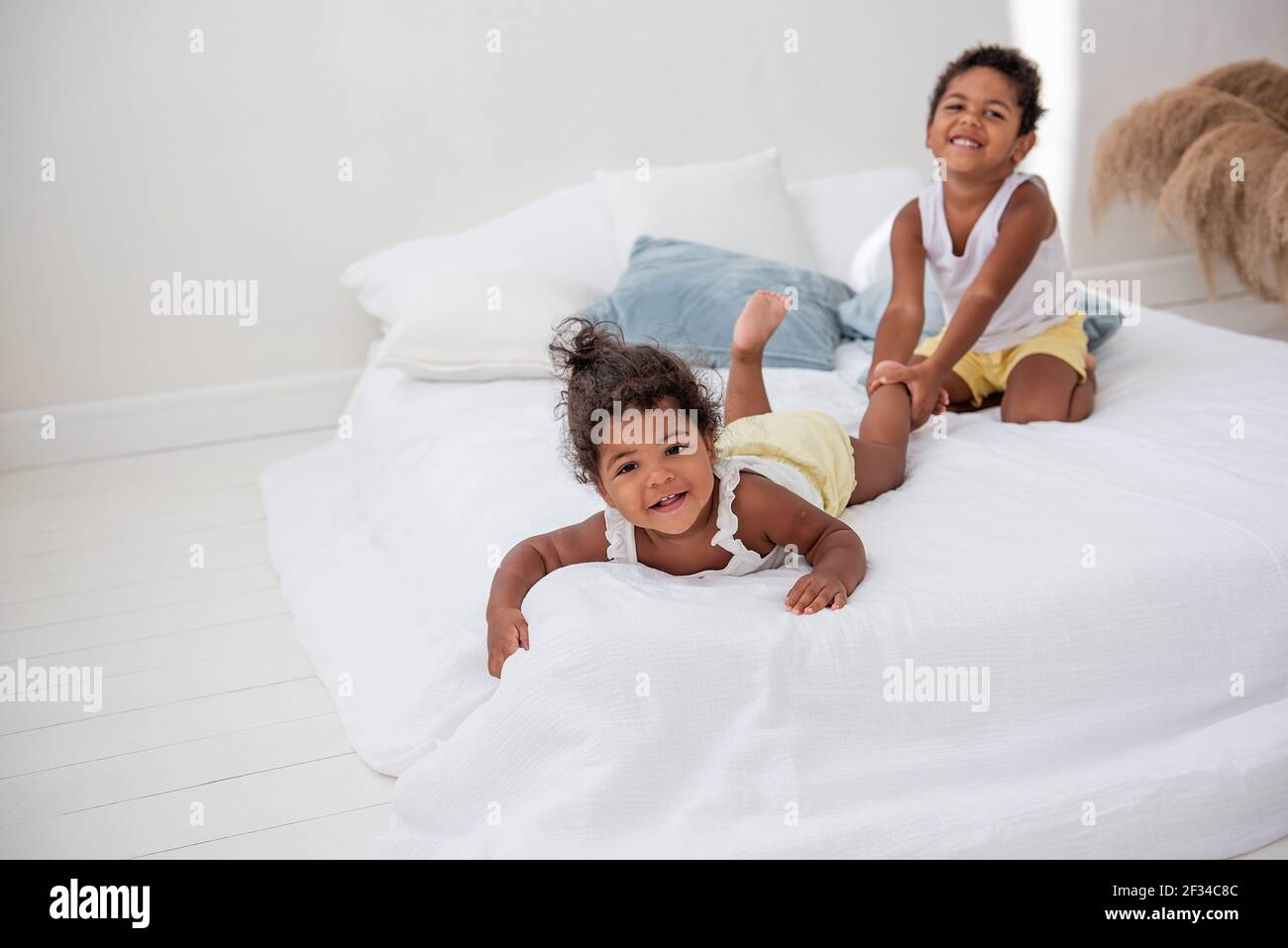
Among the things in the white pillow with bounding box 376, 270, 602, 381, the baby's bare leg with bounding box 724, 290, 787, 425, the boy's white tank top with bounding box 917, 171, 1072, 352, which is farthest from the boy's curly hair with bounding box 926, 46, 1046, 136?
the white pillow with bounding box 376, 270, 602, 381

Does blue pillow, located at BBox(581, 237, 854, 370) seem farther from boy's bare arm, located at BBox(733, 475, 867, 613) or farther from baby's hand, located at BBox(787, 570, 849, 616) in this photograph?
baby's hand, located at BBox(787, 570, 849, 616)

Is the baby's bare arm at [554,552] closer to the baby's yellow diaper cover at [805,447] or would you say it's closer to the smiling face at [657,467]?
the smiling face at [657,467]

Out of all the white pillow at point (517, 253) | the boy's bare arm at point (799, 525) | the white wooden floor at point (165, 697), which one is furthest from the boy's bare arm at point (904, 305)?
the white wooden floor at point (165, 697)

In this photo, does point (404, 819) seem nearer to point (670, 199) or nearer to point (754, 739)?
point (754, 739)

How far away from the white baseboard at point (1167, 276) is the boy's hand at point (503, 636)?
286cm

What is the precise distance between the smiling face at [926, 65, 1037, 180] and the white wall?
1288 mm

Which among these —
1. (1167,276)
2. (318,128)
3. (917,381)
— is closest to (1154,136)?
(1167,276)

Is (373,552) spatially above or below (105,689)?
above

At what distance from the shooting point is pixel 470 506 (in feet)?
5.99

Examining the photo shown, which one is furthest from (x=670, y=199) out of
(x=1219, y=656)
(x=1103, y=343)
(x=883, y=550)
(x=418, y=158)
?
(x=1219, y=656)

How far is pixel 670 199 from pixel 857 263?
1.58ft

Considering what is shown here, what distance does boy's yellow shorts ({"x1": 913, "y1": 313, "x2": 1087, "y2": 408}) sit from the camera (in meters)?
2.14

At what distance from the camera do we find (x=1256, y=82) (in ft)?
10.8
